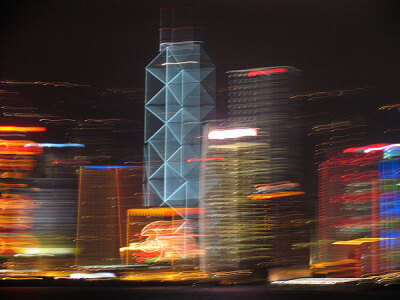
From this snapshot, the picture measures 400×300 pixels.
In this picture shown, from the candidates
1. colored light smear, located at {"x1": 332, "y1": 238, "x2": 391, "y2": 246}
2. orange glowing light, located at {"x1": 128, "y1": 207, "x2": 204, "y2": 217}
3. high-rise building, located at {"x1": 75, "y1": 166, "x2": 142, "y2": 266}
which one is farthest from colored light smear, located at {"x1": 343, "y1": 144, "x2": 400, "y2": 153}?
high-rise building, located at {"x1": 75, "y1": 166, "x2": 142, "y2": 266}

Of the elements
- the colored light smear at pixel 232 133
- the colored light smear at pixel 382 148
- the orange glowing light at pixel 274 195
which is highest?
the colored light smear at pixel 232 133

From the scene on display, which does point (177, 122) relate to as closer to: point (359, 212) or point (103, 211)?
point (103, 211)

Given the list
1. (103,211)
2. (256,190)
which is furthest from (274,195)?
(103,211)

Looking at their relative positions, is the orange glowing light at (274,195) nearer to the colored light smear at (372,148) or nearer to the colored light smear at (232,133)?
the colored light smear at (232,133)

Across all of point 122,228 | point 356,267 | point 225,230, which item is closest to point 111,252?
point 122,228

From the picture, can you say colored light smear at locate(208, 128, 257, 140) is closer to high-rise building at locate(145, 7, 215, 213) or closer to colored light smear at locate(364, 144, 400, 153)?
high-rise building at locate(145, 7, 215, 213)

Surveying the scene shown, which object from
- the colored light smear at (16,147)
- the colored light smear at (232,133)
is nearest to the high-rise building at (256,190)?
the colored light smear at (232,133)
